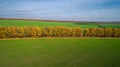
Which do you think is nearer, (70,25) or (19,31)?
(19,31)

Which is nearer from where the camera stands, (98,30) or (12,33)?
(12,33)

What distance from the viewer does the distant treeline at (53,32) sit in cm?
2253

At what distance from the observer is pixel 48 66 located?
8055 mm

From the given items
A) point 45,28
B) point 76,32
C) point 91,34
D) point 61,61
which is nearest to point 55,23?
point 45,28

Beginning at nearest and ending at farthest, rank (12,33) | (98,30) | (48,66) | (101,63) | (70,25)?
1. (48,66)
2. (101,63)
3. (12,33)
4. (98,30)
5. (70,25)

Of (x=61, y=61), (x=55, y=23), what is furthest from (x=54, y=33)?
(x=61, y=61)

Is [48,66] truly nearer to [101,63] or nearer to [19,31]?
[101,63]

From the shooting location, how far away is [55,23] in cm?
2450

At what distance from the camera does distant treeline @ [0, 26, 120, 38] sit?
22531 millimetres

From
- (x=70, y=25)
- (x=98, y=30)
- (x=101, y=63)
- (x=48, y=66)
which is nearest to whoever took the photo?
(x=48, y=66)

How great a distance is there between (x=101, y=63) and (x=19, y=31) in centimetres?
1592

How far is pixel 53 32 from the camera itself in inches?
997

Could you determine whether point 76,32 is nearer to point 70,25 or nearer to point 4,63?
point 70,25

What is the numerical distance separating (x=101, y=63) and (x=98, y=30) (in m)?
15.9
